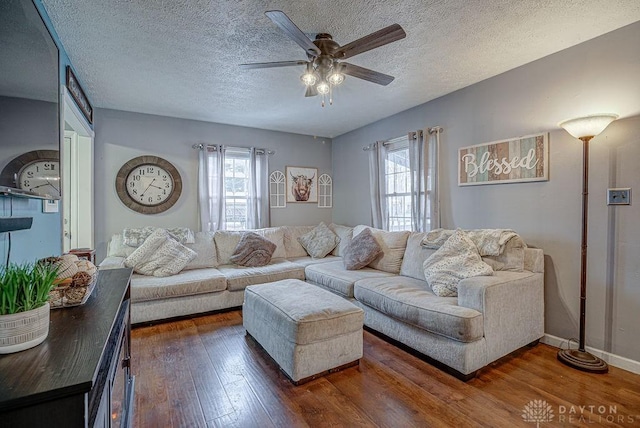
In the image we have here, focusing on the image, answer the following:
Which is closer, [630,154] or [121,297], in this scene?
[121,297]

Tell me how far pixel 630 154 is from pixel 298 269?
3.29m

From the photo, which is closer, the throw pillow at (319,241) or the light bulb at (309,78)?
the light bulb at (309,78)

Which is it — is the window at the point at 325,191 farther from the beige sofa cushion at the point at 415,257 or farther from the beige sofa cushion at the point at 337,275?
the beige sofa cushion at the point at 415,257

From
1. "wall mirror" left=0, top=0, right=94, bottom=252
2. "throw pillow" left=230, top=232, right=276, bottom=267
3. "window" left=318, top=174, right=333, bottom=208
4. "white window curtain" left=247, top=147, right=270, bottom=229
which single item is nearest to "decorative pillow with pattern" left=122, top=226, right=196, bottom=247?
"throw pillow" left=230, top=232, right=276, bottom=267

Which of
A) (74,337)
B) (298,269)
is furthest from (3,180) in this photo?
(298,269)

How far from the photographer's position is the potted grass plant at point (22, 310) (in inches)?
31.0

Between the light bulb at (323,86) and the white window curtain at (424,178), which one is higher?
the light bulb at (323,86)

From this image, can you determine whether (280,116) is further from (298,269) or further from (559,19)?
(559,19)

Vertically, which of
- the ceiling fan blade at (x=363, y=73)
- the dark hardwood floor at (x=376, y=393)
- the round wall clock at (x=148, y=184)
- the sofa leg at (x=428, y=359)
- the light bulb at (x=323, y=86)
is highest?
the ceiling fan blade at (x=363, y=73)

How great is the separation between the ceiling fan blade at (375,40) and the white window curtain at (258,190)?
9.55ft

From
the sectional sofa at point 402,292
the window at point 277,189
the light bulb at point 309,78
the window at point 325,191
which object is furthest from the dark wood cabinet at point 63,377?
the window at point 325,191

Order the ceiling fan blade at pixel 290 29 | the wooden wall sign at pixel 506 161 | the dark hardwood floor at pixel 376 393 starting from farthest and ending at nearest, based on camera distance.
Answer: the wooden wall sign at pixel 506 161 → the dark hardwood floor at pixel 376 393 → the ceiling fan blade at pixel 290 29

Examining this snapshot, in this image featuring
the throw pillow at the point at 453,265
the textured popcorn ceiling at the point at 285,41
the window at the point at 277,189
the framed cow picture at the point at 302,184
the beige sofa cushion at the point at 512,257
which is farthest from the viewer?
the framed cow picture at the point at 302,184

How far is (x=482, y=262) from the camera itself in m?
2.46
